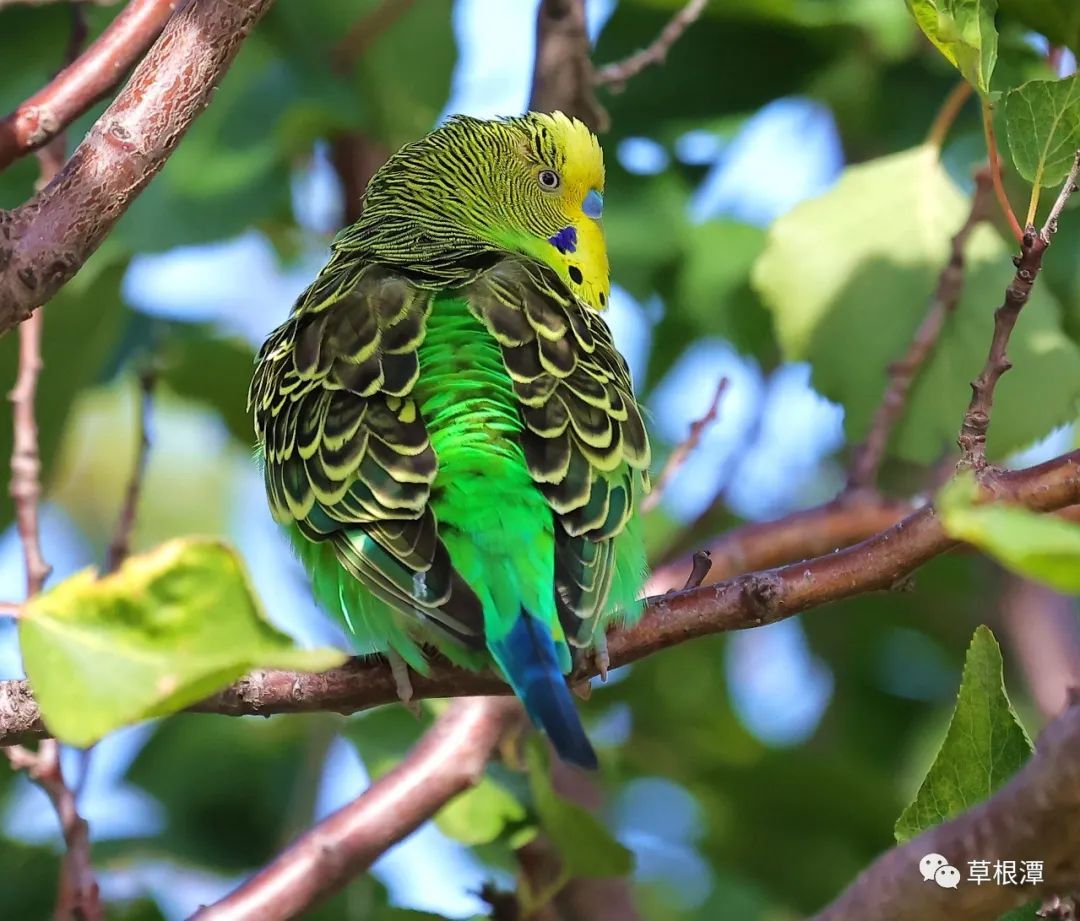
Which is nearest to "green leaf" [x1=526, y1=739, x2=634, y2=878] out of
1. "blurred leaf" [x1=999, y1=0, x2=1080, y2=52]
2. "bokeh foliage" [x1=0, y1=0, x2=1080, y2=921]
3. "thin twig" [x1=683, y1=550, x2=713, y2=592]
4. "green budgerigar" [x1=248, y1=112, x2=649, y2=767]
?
"bokeh foliage" [x1=0, y1=0, x2=1080, y2=921]

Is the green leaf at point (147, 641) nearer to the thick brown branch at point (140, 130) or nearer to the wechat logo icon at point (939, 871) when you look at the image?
the wechat logo icon at point (939, 871)

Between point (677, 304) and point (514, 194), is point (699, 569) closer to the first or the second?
point (514, 194)

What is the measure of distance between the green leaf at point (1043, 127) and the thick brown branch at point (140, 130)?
0.91 m

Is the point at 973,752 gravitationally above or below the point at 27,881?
above

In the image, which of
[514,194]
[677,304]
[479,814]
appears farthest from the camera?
[677,304]

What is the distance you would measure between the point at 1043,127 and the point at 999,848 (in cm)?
90

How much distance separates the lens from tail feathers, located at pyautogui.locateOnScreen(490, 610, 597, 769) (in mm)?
1645

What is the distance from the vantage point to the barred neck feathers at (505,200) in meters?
2.90

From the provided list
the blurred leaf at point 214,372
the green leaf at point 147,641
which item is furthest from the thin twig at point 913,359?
the green leaf at point 147,641

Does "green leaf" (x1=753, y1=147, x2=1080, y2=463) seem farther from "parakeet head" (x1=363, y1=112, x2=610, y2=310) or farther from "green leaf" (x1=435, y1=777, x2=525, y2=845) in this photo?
"green leaf" (x1=435, y1=777, x2=525, y2=845)

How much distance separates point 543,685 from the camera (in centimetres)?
173

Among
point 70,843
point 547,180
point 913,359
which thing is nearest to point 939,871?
point 70,843

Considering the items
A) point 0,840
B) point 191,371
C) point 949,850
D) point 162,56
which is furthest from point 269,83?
point 949,850

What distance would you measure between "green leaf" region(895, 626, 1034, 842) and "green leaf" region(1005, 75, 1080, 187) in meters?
0.55
